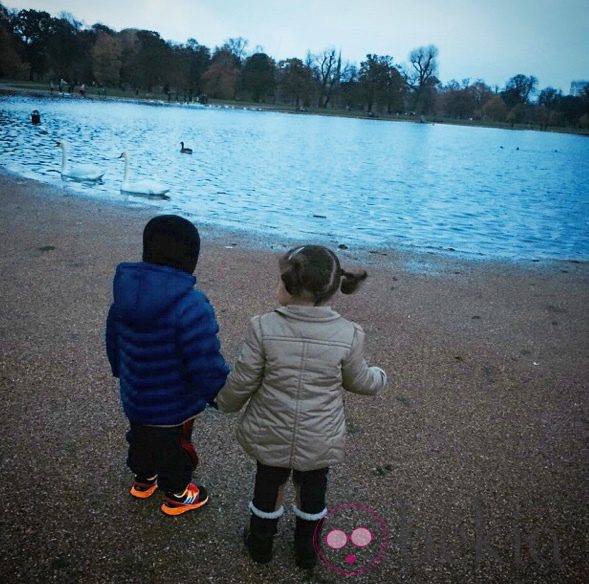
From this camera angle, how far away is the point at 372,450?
314 cm

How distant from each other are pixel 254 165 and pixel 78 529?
832 inches

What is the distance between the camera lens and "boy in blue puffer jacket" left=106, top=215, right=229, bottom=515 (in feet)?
6.68

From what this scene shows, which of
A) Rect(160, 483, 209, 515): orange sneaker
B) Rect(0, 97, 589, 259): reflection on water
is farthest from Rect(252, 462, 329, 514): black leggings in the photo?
Rect(0, 97, 589, 259): reflection on water

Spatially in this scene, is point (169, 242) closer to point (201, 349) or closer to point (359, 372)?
point (201, 349)

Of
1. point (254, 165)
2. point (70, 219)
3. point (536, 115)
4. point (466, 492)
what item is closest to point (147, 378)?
point (466, 492)

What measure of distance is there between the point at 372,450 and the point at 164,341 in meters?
1.70

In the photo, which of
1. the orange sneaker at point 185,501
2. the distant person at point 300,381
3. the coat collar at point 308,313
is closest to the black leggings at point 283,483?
the distant person at point 300,381

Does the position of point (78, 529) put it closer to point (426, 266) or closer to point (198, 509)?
point (198, 509)

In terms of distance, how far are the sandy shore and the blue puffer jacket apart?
675mm


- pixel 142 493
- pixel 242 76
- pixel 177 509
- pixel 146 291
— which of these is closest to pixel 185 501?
pixel 177 509

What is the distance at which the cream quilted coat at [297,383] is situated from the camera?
1.93 metres

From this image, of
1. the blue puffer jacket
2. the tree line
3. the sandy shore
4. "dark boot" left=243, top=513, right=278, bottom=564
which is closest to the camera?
the blue puffer jacket

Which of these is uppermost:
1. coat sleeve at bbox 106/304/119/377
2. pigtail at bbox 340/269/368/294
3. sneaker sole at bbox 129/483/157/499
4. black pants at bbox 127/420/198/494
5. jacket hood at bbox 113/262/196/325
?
pigtail at bbox 340/269/368/294

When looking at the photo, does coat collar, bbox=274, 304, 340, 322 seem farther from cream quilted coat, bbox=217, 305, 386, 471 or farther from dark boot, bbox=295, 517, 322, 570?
dark boot, bbox=295, 517, 322, 570
